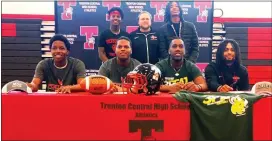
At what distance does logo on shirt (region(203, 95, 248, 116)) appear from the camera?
2713 millimetres

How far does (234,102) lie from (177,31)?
225 centimetres

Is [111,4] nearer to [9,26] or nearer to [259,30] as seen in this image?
A: [9,26]

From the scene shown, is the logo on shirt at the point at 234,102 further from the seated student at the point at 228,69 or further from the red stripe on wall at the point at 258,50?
the red stripe on wall at the point at 258,50

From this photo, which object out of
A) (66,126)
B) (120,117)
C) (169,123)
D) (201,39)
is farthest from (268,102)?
(201,39)

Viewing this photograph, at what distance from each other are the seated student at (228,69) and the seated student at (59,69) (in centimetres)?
157

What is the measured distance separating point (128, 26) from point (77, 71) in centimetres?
220

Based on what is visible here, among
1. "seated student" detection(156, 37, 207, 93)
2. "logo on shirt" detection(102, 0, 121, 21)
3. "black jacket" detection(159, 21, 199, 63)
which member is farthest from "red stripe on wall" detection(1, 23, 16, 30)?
"seated student" detection(156, 37, 207, 93)

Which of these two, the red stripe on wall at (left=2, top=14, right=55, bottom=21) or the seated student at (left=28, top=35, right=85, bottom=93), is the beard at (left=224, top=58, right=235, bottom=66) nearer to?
the seated student at (left=28, top=35, right=85, bottom=93)

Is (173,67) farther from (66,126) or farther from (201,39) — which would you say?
(201,39)

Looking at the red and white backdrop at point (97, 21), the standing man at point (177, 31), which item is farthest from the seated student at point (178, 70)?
the red and white backdrop at point (97, 21)

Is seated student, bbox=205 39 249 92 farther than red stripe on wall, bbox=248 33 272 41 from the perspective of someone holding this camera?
No

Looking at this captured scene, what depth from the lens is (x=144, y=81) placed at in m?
2.84

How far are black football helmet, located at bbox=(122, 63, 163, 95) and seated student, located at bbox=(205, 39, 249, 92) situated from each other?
1.21 m

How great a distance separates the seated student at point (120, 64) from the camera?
3838 mm
